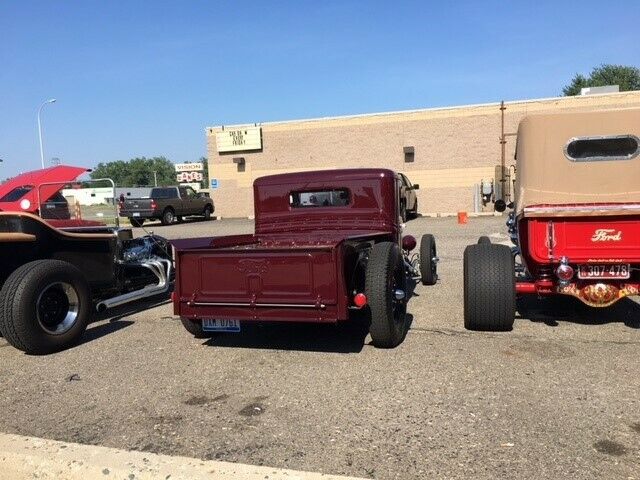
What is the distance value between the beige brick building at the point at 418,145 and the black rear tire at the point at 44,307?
21331 mm

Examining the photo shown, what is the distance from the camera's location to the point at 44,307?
17.4 ft

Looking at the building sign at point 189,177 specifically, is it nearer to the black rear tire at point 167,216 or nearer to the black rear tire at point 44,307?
the black rear tire at point 167,216

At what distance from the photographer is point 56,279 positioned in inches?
209

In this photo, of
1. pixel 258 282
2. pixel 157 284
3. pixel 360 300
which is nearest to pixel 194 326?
pixel 258 282

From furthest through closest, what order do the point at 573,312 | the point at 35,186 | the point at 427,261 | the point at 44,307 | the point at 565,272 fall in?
the point at 427,261, the point at 35,186, the point at 573,312, the point at 44,307, the point at 565,272

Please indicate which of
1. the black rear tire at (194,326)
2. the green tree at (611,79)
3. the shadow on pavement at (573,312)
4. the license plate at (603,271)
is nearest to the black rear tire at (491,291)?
the license plate at (603,271)

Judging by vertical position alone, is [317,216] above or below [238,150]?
below

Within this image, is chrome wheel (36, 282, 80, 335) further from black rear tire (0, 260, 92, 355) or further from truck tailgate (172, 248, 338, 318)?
truck tailgate (172, 248, 338, 318)

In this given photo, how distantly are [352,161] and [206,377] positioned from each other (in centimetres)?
2353

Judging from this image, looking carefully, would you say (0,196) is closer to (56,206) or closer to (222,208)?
(56,206)

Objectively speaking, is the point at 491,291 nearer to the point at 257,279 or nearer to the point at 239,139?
the point at 257,279

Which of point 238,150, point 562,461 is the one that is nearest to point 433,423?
point 562,461

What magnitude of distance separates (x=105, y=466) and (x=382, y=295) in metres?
2.59

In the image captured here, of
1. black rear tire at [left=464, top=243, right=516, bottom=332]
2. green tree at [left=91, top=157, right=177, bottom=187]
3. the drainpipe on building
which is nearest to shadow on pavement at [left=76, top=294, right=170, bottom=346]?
black rear tire at [left=464, top=243, right=516, bottom=332]
